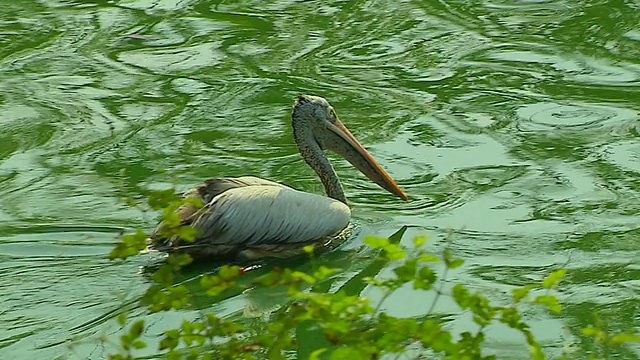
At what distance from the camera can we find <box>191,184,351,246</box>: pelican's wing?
481 cm

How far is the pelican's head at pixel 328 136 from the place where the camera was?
5.45 meters

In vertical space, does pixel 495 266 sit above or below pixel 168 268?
below

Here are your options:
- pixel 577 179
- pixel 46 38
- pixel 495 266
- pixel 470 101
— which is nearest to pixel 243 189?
pixel 495 266

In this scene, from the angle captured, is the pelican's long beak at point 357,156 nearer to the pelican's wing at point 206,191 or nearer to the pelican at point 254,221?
the pelican at point 254,221

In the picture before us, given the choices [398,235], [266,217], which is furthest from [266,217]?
[398,235]

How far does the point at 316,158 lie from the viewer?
548 cm

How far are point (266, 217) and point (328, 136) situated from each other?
754 mm

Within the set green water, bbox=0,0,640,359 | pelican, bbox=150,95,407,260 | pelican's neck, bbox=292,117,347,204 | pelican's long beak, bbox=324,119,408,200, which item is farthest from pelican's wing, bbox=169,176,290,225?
pelican's long beak, bbox=324,119,408,200

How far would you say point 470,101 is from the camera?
6.76m

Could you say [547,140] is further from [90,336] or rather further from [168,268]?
[168,268]

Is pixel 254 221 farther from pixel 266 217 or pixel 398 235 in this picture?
pixel 398 235

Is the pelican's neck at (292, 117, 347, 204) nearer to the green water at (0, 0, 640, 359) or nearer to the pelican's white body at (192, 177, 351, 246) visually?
the green water at (0, 0, 640, 359)

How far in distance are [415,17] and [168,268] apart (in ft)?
19.1

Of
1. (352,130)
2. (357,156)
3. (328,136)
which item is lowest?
(352,130)
